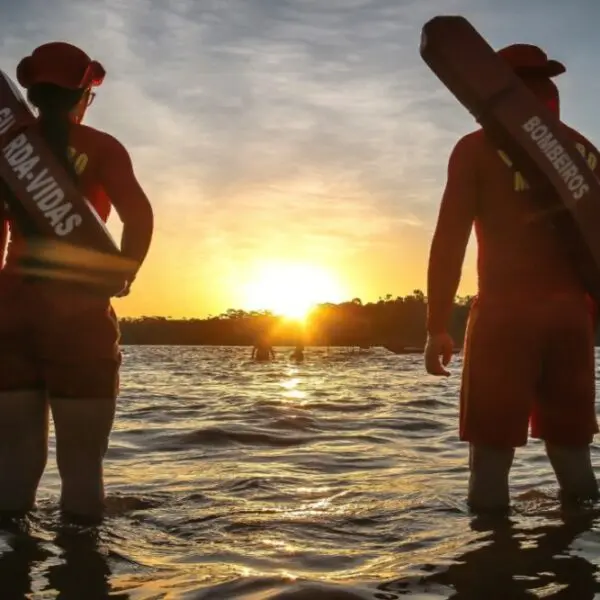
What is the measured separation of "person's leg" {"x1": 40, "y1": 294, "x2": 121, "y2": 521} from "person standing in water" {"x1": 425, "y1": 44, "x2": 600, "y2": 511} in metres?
1.44

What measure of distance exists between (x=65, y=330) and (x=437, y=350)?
1636 millimetres

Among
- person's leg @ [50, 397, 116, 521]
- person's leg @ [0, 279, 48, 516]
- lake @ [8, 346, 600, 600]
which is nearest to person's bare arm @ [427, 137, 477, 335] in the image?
lake @ [8, 346, 600, 600]

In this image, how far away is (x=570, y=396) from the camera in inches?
142

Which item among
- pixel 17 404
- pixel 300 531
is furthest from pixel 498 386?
pixel 17 404

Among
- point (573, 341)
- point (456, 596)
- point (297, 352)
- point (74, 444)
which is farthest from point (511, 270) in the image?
point (297, 352)

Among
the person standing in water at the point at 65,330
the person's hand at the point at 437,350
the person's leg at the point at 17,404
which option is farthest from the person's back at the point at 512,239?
the person's leg at the point at 17,404

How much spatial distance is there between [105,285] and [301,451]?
322cm

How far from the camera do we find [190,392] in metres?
12.9

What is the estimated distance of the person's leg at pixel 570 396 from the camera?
3.57 m

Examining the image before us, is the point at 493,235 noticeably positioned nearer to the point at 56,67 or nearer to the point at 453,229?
the point at 453,229

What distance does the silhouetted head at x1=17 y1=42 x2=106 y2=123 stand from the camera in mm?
3488

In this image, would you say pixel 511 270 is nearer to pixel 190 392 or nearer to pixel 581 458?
pixel 581 458

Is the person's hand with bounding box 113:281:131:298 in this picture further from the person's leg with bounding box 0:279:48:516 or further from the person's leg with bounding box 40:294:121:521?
the person's leg with bounding box 0:279:48:516

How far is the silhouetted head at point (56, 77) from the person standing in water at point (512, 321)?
1.68m
